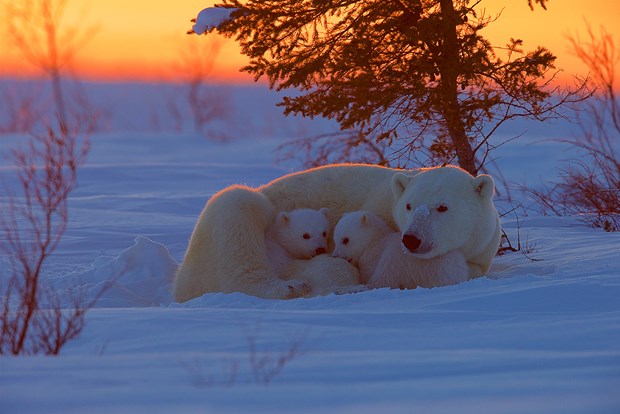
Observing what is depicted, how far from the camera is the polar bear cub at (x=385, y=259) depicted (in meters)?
5.63

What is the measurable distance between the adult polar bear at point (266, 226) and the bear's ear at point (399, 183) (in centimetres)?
8

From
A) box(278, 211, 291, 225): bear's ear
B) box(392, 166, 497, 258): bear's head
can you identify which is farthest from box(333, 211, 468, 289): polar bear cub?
box(278, 211, 291, 225): bear's ear

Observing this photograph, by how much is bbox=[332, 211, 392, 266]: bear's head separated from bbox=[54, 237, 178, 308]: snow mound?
1.47 metres

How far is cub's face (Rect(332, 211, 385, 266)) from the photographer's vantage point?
19.4ft

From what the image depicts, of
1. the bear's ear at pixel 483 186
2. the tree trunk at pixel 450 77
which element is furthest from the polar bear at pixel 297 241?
the tree trunk at pixel 450 77

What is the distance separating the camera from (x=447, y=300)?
4.80 meters

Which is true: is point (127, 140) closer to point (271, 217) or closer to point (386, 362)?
point (271, 217)

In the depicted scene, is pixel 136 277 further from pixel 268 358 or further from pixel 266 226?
pixel 268 358

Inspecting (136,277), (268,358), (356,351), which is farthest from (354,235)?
(268,358)

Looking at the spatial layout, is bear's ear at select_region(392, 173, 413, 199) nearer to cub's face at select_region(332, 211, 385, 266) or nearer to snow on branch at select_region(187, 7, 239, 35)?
cub's face at select_region(332, 211, 385, 266)

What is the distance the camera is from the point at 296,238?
619cm

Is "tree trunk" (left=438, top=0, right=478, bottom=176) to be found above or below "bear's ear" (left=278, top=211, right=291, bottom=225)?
above

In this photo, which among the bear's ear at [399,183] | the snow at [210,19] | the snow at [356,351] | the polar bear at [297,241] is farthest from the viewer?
the snow at [210,19]

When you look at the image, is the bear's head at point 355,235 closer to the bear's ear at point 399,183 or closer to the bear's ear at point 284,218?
the bear's ear at point 399,183
